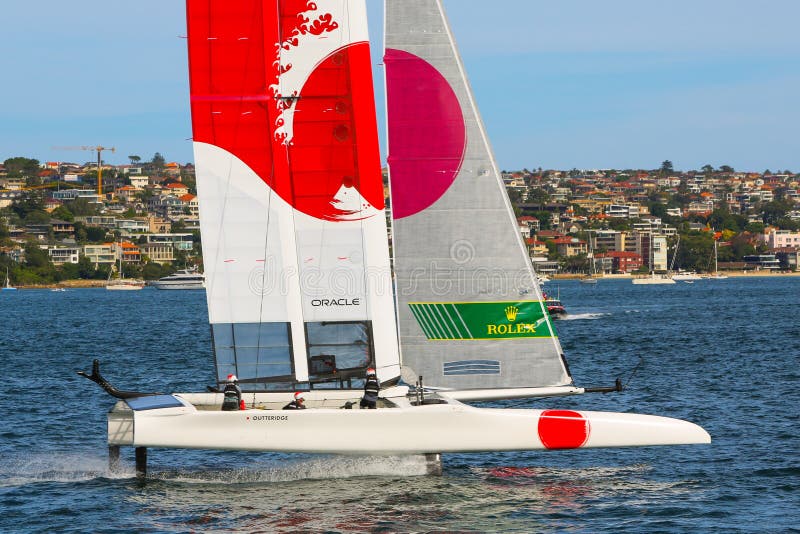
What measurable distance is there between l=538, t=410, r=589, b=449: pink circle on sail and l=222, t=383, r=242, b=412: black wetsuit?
4.39 m

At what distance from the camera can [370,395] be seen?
703 inches

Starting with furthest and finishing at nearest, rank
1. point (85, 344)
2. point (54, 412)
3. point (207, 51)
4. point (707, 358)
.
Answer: point (85, 344) → point (707, 358) → point (54, 412) → point (207, 51)

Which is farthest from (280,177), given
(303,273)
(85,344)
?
(85,344)

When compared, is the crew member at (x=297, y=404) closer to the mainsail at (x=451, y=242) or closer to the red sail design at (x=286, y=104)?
the mainsail at (x=451, y=242)

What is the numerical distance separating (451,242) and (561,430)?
3.38 metres

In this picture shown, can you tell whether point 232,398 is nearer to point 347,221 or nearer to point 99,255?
point 347,221

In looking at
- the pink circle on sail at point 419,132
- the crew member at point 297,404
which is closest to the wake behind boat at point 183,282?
the pink circle on sail at point 419,132

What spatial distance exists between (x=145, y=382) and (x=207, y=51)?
18376 mm

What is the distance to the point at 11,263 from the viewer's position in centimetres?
18025

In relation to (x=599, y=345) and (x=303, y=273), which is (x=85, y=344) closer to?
(x=599, y=345)

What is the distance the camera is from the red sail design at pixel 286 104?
1856cm

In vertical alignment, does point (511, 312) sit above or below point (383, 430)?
above

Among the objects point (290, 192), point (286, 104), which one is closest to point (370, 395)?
point (290, 192)

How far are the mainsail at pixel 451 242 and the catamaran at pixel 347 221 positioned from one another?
2cm
